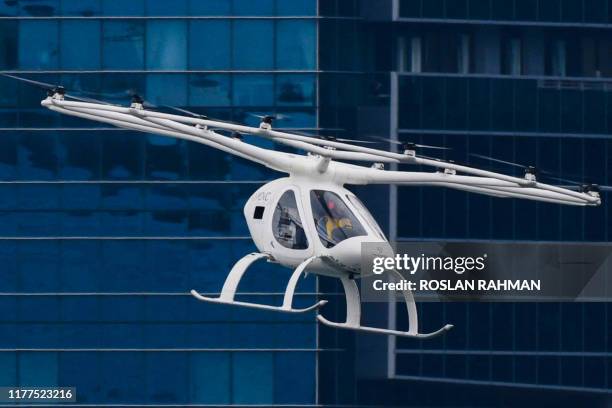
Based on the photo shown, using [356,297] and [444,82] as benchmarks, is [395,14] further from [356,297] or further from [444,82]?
[356,297]

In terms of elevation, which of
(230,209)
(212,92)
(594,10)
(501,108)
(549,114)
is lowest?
(230,209)

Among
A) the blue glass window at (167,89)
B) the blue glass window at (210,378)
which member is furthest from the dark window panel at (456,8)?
the blue glass window at (210,378)

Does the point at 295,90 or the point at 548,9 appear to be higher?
the point at 548,9

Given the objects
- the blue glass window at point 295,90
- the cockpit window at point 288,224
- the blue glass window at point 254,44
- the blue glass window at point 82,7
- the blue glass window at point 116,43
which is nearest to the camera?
the cockpit window at point 288,224

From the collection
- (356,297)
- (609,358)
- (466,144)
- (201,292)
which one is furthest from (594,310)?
(356,297)

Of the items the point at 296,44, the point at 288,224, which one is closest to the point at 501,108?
the point at 296,44

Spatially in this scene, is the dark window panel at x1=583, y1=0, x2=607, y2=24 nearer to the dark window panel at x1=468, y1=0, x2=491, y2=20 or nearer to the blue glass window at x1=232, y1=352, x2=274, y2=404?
the dark window panel at x1=468, y1=0, x2=491, y2=20

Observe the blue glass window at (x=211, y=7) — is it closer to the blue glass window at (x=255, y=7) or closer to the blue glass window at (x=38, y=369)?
the blue glass window at (x=255, y=7)

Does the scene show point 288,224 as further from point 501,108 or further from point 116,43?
point 116,43
